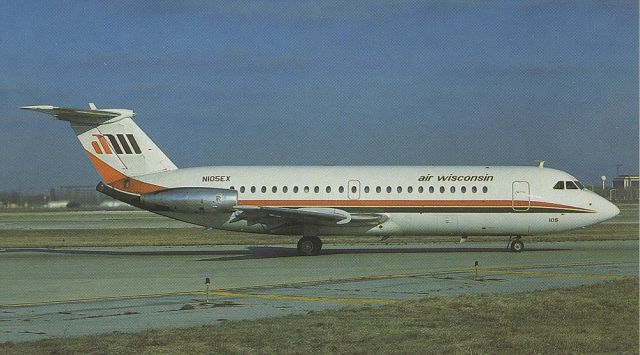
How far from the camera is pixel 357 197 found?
30141 mm

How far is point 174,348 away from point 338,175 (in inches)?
782

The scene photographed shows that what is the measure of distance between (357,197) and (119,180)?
9.50 m

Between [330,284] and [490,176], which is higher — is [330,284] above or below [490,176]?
below

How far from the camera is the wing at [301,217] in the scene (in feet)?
94.0

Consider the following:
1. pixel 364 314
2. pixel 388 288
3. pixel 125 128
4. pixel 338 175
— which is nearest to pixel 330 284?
pixel 388 288

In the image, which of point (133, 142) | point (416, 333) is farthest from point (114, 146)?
point (416, 333)

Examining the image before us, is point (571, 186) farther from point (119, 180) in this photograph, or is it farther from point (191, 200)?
point (119, 180)

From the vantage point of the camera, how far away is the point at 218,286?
1991 cm

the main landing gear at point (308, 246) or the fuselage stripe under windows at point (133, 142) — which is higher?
the fuselage stripe under windows at point (133, 142)

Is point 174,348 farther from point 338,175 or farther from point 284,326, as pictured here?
point 338,175

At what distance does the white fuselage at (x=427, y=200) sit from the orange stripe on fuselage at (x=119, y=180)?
2.67ft

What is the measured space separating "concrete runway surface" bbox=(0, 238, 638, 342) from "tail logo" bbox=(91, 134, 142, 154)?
13.9ft

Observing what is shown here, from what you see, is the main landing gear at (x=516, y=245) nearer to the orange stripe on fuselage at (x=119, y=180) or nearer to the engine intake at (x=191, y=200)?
the engine intake at (x=191, y=200)

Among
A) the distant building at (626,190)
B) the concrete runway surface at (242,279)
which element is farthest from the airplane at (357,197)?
the distant building at (626,190)
